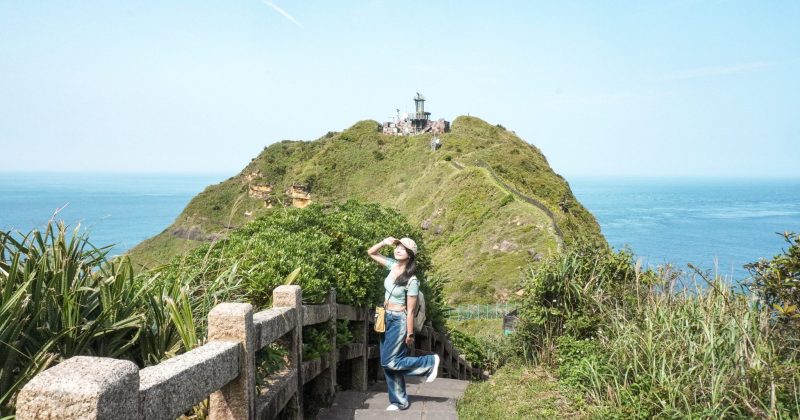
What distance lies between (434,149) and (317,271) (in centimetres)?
9122

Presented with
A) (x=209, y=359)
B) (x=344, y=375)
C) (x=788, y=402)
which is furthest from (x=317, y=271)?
(x=788, y=402)

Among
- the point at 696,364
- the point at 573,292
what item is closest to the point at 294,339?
the point at 696,364

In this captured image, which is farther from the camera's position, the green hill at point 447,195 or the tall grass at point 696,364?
the green hill at point 447,195

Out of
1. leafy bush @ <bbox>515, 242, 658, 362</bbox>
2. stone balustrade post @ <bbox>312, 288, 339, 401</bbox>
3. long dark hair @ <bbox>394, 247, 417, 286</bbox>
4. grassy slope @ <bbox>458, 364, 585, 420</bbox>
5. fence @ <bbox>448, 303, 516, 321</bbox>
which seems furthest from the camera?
fence @ <bbox>448, 303, 516, 321</bbox>

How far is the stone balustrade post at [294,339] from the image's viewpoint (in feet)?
18.3

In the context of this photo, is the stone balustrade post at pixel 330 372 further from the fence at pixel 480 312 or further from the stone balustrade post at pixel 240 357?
the fence at pixel 480 312

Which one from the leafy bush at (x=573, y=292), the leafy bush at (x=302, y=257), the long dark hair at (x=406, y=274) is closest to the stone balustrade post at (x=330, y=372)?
the leafy bush at (x=302, y=257)

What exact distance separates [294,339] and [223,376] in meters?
1.97

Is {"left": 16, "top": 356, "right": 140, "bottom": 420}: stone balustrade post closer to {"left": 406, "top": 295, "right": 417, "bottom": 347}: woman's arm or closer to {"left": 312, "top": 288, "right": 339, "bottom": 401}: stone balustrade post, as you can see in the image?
{"left": 312, "top": 288, "right": 339, "bottom": 401}: stone balustrade post

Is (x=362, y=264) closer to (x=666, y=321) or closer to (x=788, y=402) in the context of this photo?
(x=666, y=321)

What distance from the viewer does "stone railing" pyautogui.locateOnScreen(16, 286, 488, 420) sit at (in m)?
2.26

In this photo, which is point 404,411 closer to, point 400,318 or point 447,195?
point 400,318

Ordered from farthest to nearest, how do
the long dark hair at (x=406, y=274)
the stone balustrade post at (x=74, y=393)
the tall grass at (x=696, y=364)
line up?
the long dark hair at (x=406, y=274), the tall grass at (x=696, y=364), the stone balustrade post at (x=74, y=393)

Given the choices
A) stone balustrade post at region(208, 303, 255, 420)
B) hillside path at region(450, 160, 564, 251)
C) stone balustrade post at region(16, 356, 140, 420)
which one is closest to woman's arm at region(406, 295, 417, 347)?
stone balustrade post at region(208, 303, 255, 420)
